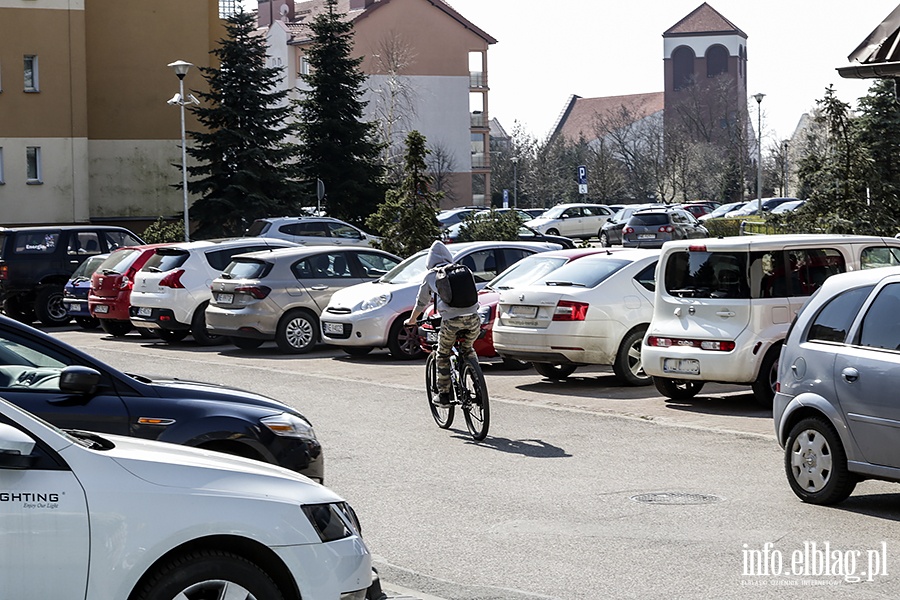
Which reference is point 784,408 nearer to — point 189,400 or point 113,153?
point 189,400

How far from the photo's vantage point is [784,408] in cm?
947

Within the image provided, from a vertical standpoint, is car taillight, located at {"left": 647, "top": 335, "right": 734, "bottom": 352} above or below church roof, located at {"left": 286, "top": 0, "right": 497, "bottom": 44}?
below

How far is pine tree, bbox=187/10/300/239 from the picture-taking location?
4562 cm

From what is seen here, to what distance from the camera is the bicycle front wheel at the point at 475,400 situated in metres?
12.4

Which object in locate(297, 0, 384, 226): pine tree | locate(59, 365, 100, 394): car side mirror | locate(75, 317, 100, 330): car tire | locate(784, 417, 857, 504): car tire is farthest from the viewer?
locate(297, 0, 384, 226): pine tree

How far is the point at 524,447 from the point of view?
1205 cm

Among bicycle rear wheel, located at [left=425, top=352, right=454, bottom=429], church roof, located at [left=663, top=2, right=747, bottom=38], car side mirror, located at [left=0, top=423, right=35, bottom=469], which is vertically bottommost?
bicycle rear wheel, located at [left=425, top=352, right=454, bottom=429]

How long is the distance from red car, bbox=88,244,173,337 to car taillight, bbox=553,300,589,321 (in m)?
10.5

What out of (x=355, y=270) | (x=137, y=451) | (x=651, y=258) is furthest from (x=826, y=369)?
(x=355, y=270)

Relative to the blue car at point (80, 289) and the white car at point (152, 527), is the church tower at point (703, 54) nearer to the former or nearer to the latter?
the blue car at point (80, 289)

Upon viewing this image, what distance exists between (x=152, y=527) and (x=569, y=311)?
449 inches

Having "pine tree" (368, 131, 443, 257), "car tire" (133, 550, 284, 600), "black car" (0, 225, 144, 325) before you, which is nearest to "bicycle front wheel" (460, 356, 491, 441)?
"car tire" (133, 550, 284, 600)

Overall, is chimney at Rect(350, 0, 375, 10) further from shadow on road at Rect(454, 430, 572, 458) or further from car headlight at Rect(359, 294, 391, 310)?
shadow on road at Rect(454, 430, 572, 458)

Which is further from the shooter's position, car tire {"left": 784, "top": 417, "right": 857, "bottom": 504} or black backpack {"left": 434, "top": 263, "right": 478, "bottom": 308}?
black backpack {"left": 434, "top": 263, "right": 478, "bottom": 308}
